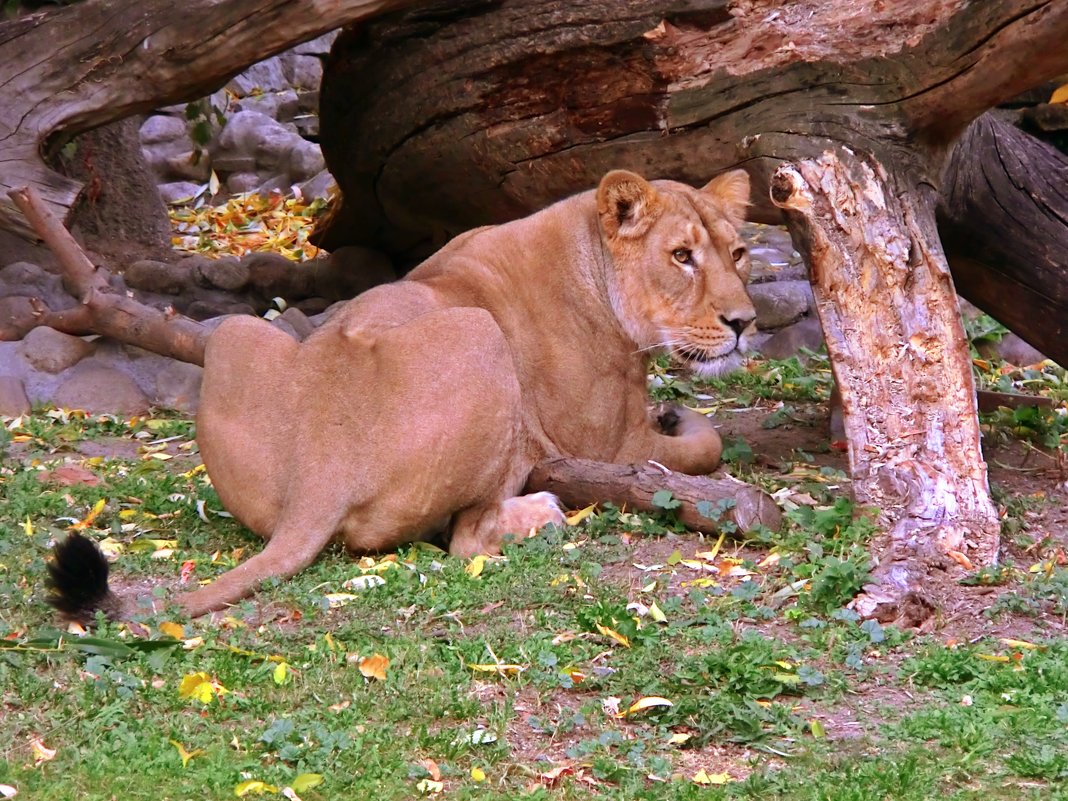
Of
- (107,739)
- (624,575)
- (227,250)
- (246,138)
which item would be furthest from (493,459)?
(246,138)

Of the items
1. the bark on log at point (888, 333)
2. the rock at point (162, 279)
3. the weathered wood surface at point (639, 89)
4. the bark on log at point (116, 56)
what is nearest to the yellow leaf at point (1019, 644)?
the bark on log at point (888, 333)

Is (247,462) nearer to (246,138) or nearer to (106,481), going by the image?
(106,481)

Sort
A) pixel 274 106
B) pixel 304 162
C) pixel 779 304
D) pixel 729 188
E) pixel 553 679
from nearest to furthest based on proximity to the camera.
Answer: pixel 553 679, pixel 729 188, pixel 779 304, pixel 304 162, pixel 274 106

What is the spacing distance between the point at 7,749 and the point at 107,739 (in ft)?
0.93

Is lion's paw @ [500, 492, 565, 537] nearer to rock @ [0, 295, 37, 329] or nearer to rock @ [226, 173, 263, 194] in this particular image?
rock @ [0, 295, 37, 329]

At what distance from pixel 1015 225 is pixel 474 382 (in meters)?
3.10

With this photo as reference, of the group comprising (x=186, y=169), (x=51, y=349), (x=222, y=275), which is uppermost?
(x=222, y=275)

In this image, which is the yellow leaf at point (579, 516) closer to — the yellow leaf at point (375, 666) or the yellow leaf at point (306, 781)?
the yellow leaf at point (375, 666)

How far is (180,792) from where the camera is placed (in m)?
3.83

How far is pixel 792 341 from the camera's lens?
10.1 m

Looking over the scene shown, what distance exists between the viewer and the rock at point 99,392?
28.9ft

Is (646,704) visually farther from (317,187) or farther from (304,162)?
(304,162)

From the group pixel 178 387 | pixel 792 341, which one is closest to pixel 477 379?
pixel 178 387

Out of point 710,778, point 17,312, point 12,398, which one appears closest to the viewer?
point 710,778
